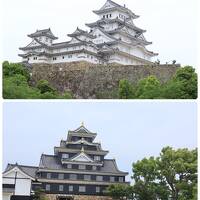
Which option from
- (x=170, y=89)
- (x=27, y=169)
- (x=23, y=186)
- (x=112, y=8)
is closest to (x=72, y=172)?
(x=27, y=169)

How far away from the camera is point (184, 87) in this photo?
174 inches

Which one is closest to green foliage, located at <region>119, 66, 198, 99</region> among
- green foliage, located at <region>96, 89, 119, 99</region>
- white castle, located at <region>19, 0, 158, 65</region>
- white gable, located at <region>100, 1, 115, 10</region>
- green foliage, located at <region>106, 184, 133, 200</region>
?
green foliage, located at <region>96, 89, 119, 99</region>

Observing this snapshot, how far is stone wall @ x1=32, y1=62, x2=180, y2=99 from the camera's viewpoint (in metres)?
5.99

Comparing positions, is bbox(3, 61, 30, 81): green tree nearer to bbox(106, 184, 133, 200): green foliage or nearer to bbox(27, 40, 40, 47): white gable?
bbox(106, 184, 133, 200): green foliage

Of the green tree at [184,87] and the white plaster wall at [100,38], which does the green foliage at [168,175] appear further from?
the white plaster wall at [100,38]

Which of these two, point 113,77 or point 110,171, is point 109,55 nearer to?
point 113,77

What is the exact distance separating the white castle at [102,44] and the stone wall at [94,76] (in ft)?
5.27

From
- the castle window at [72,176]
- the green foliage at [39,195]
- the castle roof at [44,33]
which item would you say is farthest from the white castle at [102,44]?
the green foliage at [39,195]

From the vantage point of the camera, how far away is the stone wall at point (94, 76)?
19.7 feet

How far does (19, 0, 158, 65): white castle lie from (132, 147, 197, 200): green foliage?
4918 mm

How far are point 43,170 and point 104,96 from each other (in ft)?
7.18

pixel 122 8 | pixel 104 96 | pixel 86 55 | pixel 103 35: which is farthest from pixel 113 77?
pixel 122 8

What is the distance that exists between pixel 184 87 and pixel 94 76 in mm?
2187

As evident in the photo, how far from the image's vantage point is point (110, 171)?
13.8ft
